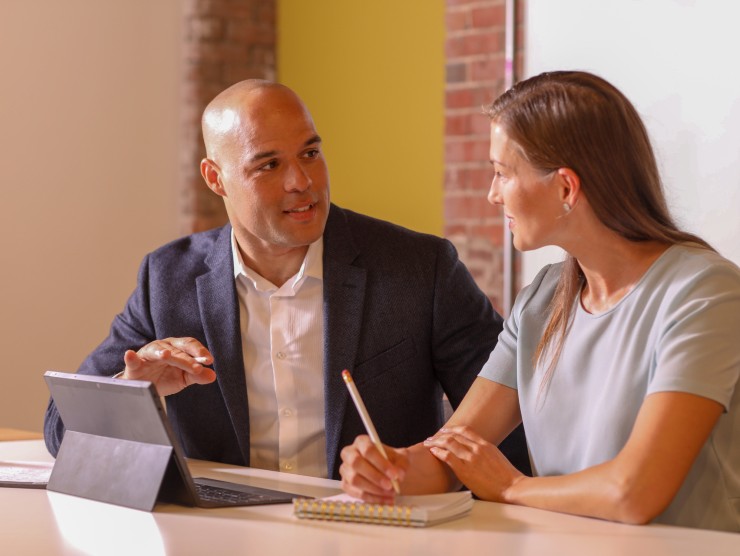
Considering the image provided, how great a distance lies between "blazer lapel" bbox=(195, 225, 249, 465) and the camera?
2.26m

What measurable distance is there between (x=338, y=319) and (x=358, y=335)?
2.1 inches

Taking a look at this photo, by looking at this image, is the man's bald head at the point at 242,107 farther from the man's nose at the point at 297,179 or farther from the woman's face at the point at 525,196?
the woman's face at the point at 525,196

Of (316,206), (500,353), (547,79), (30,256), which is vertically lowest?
(30,256)

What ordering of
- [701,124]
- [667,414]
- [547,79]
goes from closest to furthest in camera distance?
[667,414], [547,79], [701,124]

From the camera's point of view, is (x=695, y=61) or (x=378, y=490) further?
(x=695, y=61)

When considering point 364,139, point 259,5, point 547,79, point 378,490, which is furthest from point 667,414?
point 259,5

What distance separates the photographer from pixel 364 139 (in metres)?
4.51

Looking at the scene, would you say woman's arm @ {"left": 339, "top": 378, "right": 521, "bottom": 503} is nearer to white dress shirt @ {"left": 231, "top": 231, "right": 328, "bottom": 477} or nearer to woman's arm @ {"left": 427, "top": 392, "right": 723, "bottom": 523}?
woman's arm @ {"left": 427, "top": 392, "right": 723, "bottom": 523}

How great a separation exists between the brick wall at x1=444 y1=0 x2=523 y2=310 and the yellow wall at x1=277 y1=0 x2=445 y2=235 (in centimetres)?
52

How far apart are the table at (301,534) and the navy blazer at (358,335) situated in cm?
61

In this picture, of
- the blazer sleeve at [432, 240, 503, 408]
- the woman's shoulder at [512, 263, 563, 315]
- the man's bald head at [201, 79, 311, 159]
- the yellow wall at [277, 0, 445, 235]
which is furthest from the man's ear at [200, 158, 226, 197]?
the yellow wall at [277, 0, 445, 235]

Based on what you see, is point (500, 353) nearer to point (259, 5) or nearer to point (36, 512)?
point (36, 512)

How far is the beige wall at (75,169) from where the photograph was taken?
4113 millimetres

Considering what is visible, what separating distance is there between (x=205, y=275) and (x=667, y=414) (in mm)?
1137
